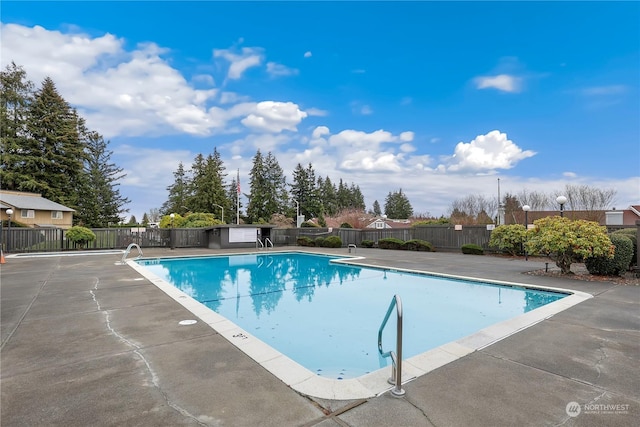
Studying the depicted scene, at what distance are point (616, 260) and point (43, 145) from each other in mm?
42978

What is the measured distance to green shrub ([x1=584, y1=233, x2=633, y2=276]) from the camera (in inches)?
341

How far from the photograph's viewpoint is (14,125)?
30.3 metres

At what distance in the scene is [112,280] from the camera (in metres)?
8.48

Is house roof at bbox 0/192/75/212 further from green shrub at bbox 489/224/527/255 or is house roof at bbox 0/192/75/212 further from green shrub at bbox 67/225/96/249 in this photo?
green shrub at bbox 489/224/527/255

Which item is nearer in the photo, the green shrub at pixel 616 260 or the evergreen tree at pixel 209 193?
the green shrub at pixel 616 260

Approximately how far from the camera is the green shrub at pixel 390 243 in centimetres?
1990

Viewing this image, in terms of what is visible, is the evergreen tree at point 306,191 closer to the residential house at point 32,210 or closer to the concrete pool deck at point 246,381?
the residential house at point 32,210

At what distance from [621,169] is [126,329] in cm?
2816

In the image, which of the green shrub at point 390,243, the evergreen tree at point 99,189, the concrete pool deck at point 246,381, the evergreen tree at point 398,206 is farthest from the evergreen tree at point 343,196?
the concrete pool deck at point 246,381

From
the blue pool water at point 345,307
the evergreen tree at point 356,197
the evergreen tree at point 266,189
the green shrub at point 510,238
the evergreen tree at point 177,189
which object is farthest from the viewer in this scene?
the evergreen tree at point 356,197

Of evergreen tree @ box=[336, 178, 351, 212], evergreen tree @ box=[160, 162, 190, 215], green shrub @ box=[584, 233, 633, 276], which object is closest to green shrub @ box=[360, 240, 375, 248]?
green shrub @ box=[584, 233, 633, 276]

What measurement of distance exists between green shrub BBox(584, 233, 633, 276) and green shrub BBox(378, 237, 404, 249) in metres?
11.1

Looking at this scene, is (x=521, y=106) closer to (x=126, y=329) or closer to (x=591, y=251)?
(x=591, y=251)

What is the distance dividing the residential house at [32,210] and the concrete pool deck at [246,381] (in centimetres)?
2745
